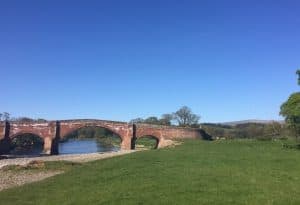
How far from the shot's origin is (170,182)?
22922mm

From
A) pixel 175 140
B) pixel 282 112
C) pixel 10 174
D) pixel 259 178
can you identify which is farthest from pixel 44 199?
pixel 175 140

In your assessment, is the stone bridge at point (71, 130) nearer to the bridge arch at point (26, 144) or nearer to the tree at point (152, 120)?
the bridge arch at point (26, 144)

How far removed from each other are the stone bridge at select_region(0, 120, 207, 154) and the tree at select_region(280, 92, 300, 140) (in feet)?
93.5

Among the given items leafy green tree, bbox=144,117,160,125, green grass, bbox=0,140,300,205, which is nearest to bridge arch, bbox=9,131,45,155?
leafy green tree, bbox=144,117,160,125

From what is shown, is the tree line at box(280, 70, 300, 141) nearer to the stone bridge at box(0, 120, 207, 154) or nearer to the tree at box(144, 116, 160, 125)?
the stone bridge at box(0, 120, 207, 154)

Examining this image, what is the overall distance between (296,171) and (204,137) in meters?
56.4

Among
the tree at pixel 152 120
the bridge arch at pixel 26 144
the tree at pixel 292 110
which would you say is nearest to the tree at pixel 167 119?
the tree at pixel 152 120

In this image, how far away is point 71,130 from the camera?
254ft

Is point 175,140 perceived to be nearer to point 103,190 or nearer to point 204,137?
point 204,137

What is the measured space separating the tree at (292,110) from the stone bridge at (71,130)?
28490 mm

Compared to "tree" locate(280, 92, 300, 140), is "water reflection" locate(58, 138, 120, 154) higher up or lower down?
lower down

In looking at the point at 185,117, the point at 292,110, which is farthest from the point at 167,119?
the point at 292,110

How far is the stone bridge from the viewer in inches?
2980

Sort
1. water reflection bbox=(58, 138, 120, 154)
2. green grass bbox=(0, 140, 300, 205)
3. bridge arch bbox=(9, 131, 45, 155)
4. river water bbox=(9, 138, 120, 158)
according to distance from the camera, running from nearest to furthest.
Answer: green grass bbox=(0, 140, 300, 205)
river water bbox=(9, 138, 120, 158)
bridge arch bbox=(9, 131, 45, 155)
water reflection bbox=(58, 138, 120, 154)
